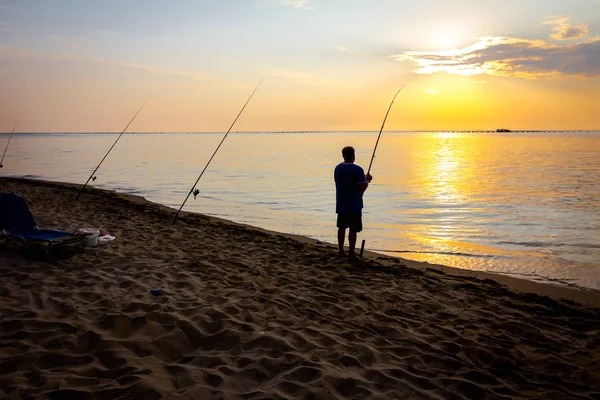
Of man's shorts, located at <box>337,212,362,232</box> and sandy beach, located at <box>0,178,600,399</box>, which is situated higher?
man's shorts, located at <box>337,212,362,232</box>

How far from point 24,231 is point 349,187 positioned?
4.99 meters

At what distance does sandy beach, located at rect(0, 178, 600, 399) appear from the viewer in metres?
3.14

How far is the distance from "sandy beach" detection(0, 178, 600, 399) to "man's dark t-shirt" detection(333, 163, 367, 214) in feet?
3.07

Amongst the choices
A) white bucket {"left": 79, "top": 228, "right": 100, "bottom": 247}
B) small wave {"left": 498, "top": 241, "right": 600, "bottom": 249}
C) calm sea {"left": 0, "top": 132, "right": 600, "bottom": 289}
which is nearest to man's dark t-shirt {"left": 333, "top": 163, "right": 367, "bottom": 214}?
calm sea {"left": 0, "top": 132, "right": 600, "bottom": 289}

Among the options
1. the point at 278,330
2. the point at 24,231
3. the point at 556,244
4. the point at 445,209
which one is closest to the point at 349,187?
the point at 278,330

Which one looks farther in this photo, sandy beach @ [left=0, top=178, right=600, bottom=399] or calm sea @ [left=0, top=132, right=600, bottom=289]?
calm sea @ [left=0, top=132, right=600, bottom=289]

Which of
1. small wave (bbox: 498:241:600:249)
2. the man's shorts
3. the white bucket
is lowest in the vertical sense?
small wave (bbox: 498:241:600:249)

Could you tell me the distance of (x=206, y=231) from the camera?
9.16 m

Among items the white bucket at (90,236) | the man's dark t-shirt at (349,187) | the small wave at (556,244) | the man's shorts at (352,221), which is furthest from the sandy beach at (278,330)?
the small wave at (556,244)

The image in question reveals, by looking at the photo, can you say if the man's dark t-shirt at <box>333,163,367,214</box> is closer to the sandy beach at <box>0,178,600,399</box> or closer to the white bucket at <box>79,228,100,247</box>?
the sandy beach at <box>0,178,600,399</box>

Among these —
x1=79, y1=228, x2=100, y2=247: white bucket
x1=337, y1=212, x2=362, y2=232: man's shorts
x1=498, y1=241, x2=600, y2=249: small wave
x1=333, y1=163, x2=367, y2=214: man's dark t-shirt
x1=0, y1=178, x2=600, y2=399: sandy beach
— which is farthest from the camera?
x1=498, y1=241, x2=600, y2=249: small wave

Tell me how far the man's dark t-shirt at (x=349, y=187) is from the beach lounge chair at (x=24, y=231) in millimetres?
4032

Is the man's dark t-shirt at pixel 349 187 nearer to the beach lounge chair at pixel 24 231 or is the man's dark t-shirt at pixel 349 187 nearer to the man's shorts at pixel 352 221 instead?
the man's shorts at pixel 352 221

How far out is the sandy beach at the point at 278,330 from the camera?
314 centimetres
